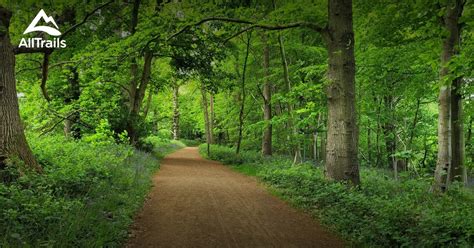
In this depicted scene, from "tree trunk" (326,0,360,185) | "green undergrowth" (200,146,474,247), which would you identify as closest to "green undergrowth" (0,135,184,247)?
"green undergrowth" (200,146,474,247)

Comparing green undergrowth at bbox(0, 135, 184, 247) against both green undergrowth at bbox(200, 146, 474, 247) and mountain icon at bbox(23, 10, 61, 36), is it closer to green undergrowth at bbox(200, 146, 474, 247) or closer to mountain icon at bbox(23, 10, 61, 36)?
mountain icon at bbox(23, 10, 61, 36)

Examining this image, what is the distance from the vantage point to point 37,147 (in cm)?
929

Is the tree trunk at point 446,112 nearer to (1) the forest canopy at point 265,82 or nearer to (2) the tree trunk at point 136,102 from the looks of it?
(1) the forest canopy at point 265,82

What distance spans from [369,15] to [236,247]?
944cm

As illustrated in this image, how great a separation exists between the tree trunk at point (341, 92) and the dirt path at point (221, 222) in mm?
1935

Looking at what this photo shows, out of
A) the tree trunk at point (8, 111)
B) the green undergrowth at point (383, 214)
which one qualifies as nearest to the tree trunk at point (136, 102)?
the green undergrowth at point (383, 214)

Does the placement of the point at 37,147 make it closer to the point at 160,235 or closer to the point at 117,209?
the point at 117,209

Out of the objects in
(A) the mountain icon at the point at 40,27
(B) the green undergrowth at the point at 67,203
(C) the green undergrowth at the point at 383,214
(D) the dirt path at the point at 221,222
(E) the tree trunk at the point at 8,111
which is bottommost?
(D) the dirt path at the point at 221,222

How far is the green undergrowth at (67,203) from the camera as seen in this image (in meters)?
4.57

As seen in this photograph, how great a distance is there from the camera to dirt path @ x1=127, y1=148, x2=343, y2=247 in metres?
6.00

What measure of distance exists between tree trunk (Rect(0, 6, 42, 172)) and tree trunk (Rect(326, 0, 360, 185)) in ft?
23.9

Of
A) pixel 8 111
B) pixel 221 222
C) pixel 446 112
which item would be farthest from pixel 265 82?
pixel 8 111

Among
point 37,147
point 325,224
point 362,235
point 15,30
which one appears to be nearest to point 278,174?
point 325,224

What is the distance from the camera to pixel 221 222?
712 centimetres
